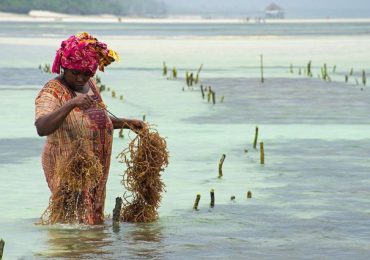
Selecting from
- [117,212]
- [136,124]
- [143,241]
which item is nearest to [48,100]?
[136,124]

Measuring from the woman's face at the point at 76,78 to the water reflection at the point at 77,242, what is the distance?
1015 millimetres

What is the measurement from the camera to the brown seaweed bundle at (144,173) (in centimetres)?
884

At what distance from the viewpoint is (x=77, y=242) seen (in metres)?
8.55

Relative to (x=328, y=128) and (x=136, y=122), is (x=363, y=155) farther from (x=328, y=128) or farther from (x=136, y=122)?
(x=136, y=122)

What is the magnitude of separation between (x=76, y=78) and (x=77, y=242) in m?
1.10

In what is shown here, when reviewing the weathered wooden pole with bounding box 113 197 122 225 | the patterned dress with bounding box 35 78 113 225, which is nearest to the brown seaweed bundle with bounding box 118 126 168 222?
the weathered wooden pole with bounding box 113 197 122 225

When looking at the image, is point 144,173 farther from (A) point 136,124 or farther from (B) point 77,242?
(B) point 77,242

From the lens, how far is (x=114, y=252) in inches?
327

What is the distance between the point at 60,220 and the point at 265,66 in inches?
1185

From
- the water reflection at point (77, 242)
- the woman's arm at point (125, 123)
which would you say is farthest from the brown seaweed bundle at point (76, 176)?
the woman's arm at point (125, 123)

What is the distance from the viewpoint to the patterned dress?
8.38 m

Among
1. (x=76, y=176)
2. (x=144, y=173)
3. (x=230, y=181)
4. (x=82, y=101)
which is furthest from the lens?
(x=230, y=181)

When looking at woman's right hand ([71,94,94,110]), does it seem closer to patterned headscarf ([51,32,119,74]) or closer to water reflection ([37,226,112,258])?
patterned headscarf ([51,32,119,74])

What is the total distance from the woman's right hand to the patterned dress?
34cm
